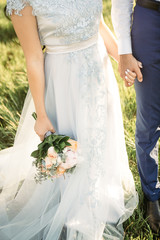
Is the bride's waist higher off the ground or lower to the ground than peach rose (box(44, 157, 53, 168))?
higher

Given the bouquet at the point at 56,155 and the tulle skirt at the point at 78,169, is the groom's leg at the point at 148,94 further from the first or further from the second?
the bouquet at the point at 56,155

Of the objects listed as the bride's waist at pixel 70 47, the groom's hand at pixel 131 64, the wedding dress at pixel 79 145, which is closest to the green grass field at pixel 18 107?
the wedding dress at pixel 79 145

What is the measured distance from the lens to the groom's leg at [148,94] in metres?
1.43

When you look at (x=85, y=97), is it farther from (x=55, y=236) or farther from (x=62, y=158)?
(x=55, y=236)

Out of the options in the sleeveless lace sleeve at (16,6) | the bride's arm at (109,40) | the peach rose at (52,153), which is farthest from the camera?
the bride's arm at (109,40)

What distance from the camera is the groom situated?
4.67ft

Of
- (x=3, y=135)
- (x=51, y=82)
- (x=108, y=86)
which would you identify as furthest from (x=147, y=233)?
(x=3, y=135)

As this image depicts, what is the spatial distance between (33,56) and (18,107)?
1.67 metres

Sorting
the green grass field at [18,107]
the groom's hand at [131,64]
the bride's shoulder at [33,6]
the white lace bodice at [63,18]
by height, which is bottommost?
the green grass field at [18,107]

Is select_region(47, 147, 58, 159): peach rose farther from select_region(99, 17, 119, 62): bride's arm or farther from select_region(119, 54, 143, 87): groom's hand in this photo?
select_region(99, 17, 119, 62): bride's arm

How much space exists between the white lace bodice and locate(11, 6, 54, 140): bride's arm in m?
0.04

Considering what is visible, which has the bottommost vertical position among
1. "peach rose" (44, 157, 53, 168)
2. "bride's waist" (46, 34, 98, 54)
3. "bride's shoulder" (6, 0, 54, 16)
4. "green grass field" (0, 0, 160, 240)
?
"green grass field" (0, 0, 160, 240)

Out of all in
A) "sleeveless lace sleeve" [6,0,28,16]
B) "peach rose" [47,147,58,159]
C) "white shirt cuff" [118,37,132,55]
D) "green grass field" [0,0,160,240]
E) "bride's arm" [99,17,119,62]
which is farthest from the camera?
"green grass field" [0,0,160,240]

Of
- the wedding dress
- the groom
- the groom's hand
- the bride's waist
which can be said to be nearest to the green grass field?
the wedding dress
